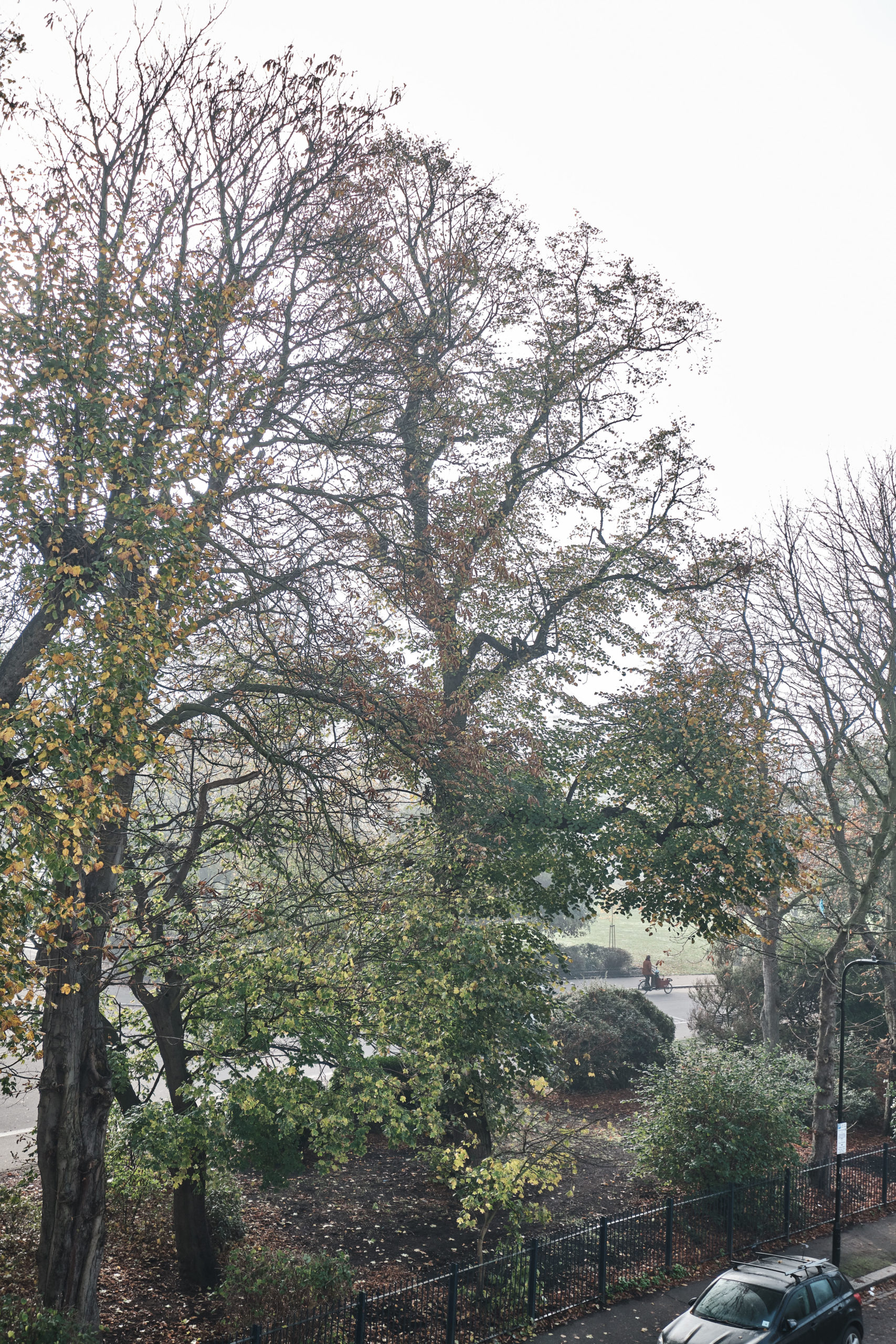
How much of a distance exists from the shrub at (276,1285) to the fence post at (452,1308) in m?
1.42

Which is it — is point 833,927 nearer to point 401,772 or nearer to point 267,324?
point 401,772

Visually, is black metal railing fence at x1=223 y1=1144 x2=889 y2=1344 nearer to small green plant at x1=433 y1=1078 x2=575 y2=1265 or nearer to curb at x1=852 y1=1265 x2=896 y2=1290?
small green plant at x1=433 y1=1078 x2=575 y2=1265

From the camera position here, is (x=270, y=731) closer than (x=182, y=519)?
No

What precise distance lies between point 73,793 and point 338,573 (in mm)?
6190

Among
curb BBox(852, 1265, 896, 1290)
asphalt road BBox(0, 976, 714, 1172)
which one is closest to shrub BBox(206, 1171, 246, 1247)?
asphalt road BBox(0, 976, 714, 1172)

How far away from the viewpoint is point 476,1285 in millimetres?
13617

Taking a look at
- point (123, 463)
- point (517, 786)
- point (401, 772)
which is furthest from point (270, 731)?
point (517, 786)

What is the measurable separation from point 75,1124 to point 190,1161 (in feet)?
6.00

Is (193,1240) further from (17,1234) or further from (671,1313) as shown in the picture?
(671,1313)

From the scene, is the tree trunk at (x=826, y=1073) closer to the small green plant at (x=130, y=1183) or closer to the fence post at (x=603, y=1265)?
the fence post at (x=603, y=1265)

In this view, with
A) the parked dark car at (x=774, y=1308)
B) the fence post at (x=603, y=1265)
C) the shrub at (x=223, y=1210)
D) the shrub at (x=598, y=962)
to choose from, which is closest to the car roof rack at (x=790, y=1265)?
the parked dark car at (x=774, y=1308)

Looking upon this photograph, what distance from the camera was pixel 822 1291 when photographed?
1202 cm

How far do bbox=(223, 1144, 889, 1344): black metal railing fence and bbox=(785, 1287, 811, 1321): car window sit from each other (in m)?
3.68

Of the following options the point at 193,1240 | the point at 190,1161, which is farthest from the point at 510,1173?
the point at 193,1240
